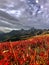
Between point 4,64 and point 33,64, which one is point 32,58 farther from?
point 4,64

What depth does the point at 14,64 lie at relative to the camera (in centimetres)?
831

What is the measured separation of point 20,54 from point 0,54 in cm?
112

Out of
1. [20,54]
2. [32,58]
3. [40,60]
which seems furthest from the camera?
[20,54]

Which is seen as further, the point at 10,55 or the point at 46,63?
the point at 10,55

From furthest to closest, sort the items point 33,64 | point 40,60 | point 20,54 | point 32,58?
point 20,54 → point 40,60 → point 32,58 → point 33,64

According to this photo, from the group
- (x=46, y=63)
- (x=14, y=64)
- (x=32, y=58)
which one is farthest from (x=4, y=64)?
(x=46, y=63)

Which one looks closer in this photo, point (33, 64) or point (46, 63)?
point (33, 64)

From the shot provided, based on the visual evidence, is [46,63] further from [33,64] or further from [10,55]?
[10,55]

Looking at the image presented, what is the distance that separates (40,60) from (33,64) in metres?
1.24

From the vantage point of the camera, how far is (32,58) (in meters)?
8.06

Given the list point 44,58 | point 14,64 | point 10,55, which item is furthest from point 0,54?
point 44,58

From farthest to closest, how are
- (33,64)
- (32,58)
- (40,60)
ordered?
(40,60)
(32,58)
(33,64)

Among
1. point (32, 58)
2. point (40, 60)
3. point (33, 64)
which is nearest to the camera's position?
point (33, 64)

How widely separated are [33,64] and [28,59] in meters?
1.02
